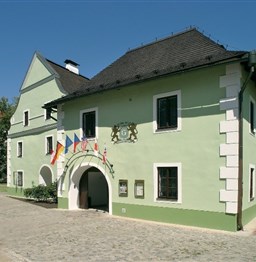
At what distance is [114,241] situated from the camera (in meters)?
8.88

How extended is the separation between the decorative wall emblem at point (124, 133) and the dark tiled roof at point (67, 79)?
839cm

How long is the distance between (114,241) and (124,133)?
5.19m

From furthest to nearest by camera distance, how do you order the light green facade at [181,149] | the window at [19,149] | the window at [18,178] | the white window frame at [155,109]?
1. the window at [19,149]
2. the window at [18,178]
3. the white window frame at [155,109]
4. the light green facade at [181,149]

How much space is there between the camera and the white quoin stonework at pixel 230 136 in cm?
1006

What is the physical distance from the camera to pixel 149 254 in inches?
296

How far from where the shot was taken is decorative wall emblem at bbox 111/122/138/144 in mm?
12812

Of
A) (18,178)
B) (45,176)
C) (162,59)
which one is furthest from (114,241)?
(18,178)

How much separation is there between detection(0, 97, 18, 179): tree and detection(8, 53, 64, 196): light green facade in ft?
56.7

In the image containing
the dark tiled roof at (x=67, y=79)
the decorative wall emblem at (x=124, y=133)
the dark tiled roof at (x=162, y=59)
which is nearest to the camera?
the dark tiled roof at (x=162, y=59)

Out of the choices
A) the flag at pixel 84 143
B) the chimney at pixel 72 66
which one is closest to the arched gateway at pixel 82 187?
the flag at pixel 84 143

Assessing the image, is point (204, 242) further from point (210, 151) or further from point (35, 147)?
point (35, 147)

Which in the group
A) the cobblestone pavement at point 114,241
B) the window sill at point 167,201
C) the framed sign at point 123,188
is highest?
the framed sign at point 123,188

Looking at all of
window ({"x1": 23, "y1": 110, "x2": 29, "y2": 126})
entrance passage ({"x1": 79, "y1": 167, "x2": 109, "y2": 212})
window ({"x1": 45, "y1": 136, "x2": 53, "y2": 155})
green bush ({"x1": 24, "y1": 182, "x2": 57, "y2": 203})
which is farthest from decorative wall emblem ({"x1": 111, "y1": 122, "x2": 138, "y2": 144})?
window ({"x1": 23, "y1": 110, "x2": 29, "y2": 126})

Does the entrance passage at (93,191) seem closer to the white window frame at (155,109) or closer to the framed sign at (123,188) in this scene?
the framed sign at (123,188)
